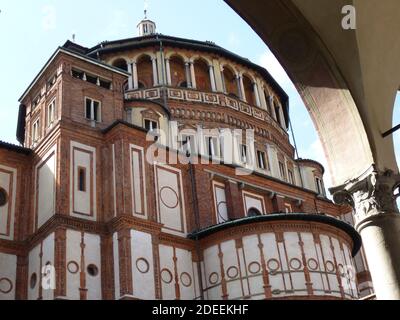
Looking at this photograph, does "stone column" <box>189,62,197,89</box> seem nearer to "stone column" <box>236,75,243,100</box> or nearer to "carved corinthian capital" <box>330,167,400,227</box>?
"stone column" <box>236,75,243,100</box>

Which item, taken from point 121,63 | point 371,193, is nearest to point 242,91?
point 121,63

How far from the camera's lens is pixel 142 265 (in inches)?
752

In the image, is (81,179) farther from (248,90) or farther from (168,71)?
(248,90)

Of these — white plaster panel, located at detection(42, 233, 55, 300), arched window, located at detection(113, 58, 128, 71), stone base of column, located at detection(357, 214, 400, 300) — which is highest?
arched window, located at detection(113, 58, 128, 71)

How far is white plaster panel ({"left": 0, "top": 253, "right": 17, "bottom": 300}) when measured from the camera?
18.5 meters

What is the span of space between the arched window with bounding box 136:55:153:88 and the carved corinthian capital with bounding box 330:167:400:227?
24585mm

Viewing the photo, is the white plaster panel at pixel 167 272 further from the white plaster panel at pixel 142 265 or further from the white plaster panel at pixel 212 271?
the white plaster panel at pixel 212 271

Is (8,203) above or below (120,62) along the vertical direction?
below

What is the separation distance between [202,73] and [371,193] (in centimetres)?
2606

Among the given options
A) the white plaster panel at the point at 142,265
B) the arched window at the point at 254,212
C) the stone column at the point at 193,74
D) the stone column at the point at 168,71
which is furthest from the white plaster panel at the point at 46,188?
the stone column at the point at 193,74

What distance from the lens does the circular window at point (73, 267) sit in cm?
1809

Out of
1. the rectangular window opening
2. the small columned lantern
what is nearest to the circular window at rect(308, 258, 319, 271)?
the rectangular window opening

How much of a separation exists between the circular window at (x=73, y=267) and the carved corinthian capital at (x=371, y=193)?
12902 mm
